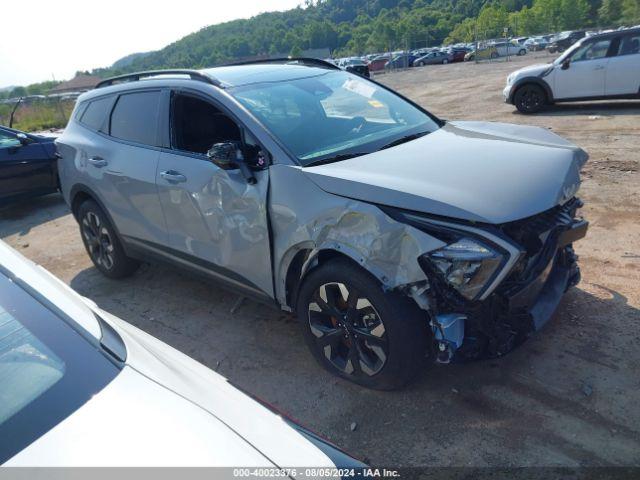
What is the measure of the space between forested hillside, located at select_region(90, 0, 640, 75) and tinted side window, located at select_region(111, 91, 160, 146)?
5532 centimetres

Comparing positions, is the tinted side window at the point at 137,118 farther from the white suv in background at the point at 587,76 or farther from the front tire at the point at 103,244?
the white suv in background at the point at 587,76

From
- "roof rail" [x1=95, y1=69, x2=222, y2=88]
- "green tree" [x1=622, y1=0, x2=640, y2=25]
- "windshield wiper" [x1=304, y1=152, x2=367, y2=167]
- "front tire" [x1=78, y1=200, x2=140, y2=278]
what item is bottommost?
"front tire" [x1=78, y1=200, x2=140, y2=278]

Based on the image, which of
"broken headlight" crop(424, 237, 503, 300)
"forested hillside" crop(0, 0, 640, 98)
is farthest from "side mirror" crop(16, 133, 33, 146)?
"forested hillside" crop(0, 0, 640, 98)

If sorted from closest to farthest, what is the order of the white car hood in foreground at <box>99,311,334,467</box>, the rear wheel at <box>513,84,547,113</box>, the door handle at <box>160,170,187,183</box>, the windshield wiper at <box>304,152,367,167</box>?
the white car hood in foreground at <box>99,311,334,467</box>
the windshield wiper at <box>304,152,367,167</box>
the door handle at <box>160,170,187,183</box>
the rear wheel at <box>513,84,547,113</box>

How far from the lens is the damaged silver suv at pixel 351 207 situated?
2.66 meters

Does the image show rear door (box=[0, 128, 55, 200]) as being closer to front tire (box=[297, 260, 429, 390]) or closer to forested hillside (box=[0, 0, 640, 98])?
front tire (box=[297, 260, 429, 390])

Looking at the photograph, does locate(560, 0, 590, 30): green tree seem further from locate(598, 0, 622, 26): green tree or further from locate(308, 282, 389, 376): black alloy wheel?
locate(308, 282, 389, 376): black alloy wheel

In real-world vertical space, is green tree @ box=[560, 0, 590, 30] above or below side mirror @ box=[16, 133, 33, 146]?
above

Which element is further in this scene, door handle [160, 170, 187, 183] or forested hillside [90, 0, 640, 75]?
forested hillside [90, 0, 640, 75]

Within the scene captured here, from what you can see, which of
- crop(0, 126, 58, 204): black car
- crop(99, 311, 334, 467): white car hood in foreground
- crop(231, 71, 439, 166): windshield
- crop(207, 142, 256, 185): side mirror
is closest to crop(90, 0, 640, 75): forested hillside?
crop(0, 126, 58, 204): black car

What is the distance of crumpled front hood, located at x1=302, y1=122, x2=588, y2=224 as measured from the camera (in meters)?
2.62

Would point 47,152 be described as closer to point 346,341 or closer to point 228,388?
point 346,341

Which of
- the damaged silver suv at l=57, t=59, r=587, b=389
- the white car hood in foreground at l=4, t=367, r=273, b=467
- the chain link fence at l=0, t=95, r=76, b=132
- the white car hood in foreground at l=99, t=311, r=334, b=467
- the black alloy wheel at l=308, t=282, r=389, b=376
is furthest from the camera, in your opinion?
the chain link fence at l=0, t=95, r=76, b=132

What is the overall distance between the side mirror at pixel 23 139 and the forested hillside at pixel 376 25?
52943 millimetres
